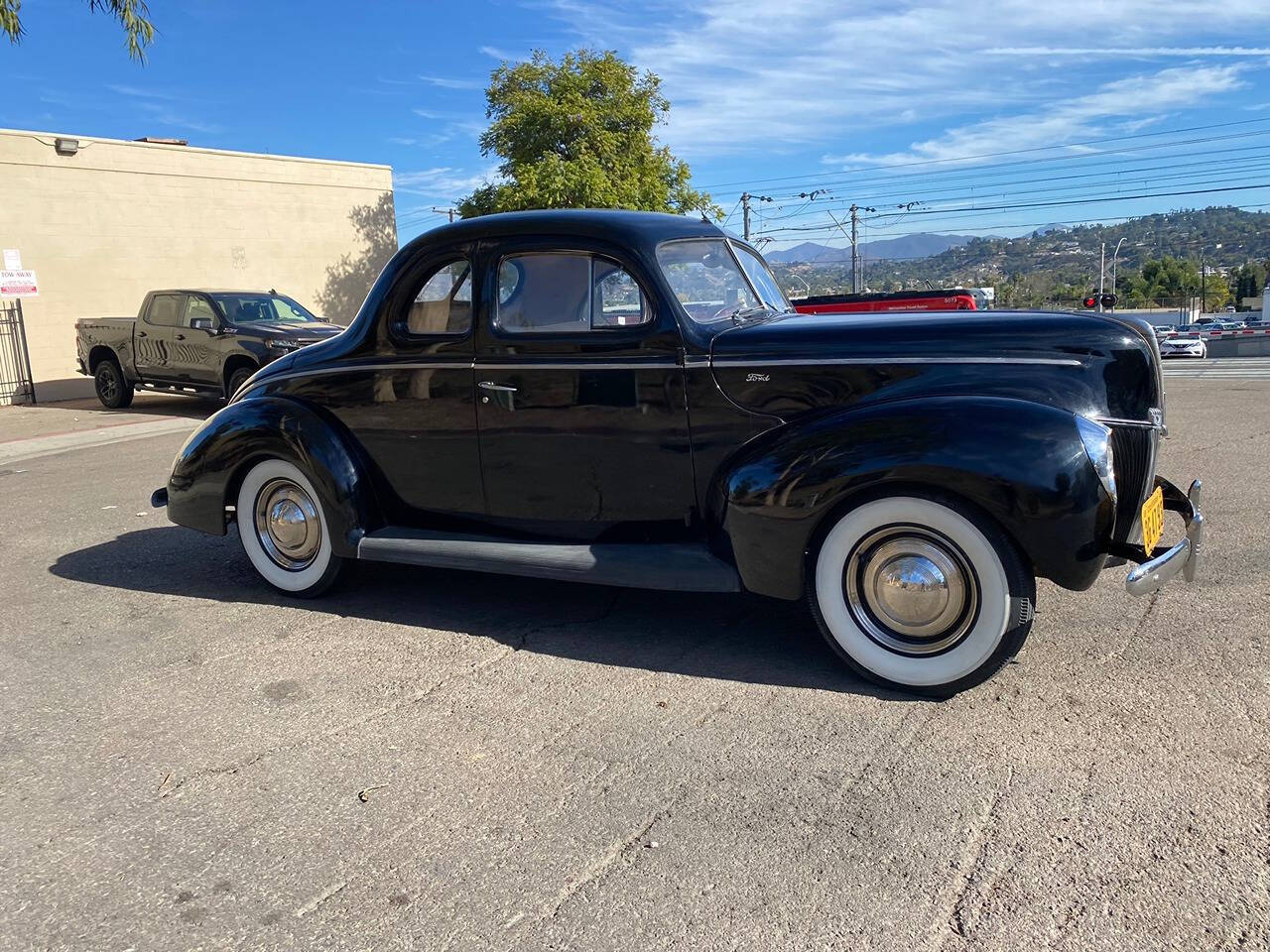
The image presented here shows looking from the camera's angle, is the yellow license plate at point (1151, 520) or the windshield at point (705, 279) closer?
the yellow license plate at point (1151, 520)

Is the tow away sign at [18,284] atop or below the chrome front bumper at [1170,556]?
atop

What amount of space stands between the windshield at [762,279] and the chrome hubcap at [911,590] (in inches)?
64.0

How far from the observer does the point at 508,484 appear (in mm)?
4383

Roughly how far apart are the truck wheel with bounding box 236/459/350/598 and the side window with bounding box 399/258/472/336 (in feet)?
3.16

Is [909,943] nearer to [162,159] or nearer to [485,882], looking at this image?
[485,882]

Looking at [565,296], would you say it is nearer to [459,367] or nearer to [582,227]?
[582,227]

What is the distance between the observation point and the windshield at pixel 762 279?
4.74 m

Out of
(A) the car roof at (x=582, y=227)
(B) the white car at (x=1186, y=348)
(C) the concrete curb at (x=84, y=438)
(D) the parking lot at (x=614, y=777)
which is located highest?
(A) the car roof at (x=582, y=227)

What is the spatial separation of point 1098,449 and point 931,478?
0.58 m

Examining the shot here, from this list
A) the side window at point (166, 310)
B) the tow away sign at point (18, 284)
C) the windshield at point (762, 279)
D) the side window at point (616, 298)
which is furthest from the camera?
the tow away sign at point (18, 284)

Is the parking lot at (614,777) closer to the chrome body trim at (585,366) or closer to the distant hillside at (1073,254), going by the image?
the chrome body trim at (585,366)

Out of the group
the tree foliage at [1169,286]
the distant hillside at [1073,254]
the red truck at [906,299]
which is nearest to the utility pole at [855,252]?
the distant hillside at [1073,254]

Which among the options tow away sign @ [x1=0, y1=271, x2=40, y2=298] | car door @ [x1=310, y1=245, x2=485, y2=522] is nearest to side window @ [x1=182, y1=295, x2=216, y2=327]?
tow away sign @ [x1=0, y1=271, x2=40, y2=298]

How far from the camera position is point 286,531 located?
4.90 metres
